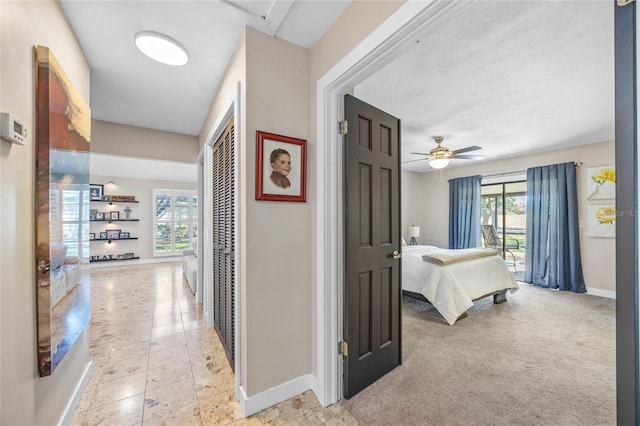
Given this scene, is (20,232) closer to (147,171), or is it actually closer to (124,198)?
(147,171)

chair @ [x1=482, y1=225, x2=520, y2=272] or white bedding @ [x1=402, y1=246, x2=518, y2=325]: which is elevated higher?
chair @ [x1=482, y1=225, x2=520, y2=272]

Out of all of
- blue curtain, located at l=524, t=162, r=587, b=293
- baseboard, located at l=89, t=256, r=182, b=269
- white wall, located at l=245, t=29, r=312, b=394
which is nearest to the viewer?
white wall, located at l=245, t=29, r=312, b=394

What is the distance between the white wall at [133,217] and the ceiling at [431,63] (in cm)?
447

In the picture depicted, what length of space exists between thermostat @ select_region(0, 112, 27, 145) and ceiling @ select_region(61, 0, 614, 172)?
102cm

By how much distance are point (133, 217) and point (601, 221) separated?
10.1 m

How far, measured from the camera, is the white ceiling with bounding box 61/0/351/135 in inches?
57.4

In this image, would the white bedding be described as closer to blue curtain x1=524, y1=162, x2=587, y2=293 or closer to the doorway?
blue curtain x1=524, y1=162, x2=587, y2=293

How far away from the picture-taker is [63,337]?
4.37 ft

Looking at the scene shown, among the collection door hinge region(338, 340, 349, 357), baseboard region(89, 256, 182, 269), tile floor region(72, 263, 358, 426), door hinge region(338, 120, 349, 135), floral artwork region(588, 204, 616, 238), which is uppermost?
door hinge region(338, 120, 349, 135)

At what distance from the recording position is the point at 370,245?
1.79 m

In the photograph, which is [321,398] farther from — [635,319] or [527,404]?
[635,319]

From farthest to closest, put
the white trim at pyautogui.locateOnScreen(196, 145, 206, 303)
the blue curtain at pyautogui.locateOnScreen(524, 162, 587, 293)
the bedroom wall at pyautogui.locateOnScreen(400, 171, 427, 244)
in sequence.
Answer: the bedroom wall at pyautogui.locateOnScreen(400, 171, 427, 244) < the blue curtain at pyautogui.locateOnScreen(524, 162, 587, 293) < the white trim at pyautogui.locateOnScreen(196, 145, 206, 303)

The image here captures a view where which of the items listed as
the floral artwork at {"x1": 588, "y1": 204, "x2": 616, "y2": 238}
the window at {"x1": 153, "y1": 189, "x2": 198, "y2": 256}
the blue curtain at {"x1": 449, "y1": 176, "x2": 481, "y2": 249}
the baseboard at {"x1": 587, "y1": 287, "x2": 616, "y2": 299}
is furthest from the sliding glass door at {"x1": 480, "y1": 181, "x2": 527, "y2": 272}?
the window at {"x1": 153, "y1": 189, "x2": 198, "y2": 256}

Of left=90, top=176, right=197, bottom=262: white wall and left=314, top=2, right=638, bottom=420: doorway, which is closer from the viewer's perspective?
left=314, top=2, right=638, bottom=420: doorway
